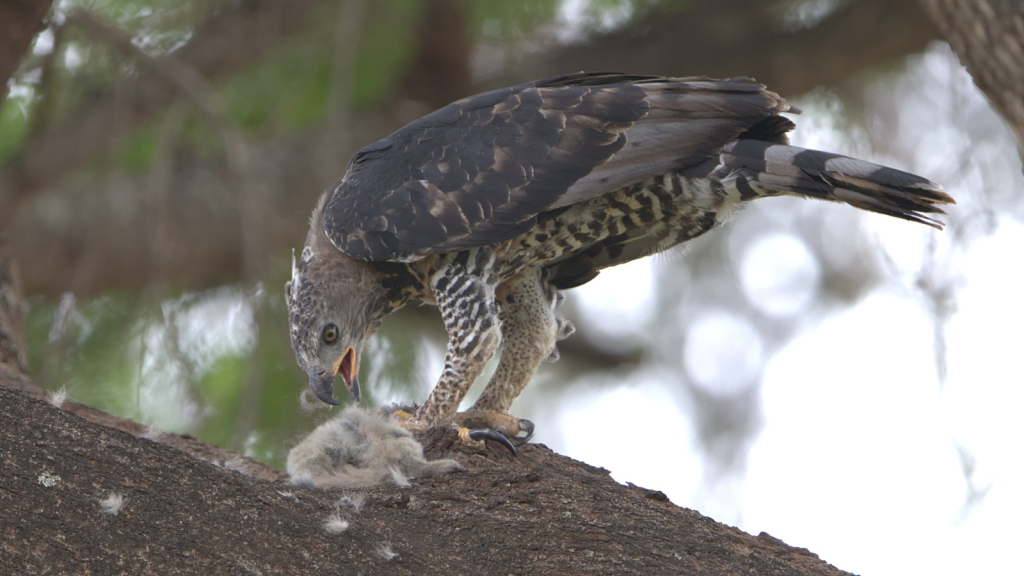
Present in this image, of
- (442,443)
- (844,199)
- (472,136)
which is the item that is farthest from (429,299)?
(844,199)

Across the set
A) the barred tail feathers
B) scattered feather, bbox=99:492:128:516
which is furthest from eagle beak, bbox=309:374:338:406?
the barred tail feathers

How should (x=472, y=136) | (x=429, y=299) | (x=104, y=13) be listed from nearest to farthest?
(x=472, y=136) < (x=429, y=299) < (x=104, y=13)

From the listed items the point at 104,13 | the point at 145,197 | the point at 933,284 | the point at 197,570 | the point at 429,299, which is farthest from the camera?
the point at 145,197

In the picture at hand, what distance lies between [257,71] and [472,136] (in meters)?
3.10

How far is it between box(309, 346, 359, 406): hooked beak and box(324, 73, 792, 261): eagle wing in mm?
460

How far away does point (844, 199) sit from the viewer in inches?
124

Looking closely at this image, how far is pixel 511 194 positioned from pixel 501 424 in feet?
2.76

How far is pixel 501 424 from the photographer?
3.63 m

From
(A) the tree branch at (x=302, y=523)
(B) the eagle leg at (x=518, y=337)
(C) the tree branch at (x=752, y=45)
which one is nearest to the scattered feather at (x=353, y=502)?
(A) the tree branch at (x=302, y=523)

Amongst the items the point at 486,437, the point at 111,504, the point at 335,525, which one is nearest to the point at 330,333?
the point at 486,437

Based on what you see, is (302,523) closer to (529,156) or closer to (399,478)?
(399,478)

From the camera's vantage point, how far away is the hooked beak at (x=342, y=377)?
3688 mm

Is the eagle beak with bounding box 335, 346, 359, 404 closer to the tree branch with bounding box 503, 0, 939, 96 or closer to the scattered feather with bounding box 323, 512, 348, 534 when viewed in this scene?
the scattered feather with bounding box 323, 512, 348, 534

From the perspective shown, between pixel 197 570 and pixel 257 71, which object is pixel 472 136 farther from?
pixel 257 71
